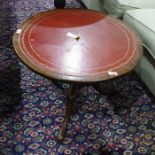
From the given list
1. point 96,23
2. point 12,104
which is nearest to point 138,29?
point 96,23

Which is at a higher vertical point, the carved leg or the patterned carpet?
the carved leg

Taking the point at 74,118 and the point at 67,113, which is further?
the point at 74,118

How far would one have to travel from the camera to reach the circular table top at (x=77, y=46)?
952mm

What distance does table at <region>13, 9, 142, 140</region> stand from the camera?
95 cm

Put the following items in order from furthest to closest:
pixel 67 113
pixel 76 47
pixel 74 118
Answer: pixel 74 118, pixel 67 113, pixel 76 47

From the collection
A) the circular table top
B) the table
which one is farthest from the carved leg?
the circular table top

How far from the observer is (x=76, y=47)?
1066 mm

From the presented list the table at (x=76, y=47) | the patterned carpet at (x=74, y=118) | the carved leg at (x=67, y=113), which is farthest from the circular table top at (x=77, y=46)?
the patterned carpet at (x=74, y=118)

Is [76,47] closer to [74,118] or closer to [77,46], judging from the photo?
[77,46]

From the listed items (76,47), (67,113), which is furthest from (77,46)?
(67,113)

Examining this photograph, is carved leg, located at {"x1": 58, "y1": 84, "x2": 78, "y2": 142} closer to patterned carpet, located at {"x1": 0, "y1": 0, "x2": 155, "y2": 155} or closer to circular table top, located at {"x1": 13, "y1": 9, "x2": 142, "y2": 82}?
patterned carpet, located at {"x1": 0, "y1": 0, "x2": 155, "y2": 155}

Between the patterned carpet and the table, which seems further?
the patterned carpet

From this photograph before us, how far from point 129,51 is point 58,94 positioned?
1.85 ft

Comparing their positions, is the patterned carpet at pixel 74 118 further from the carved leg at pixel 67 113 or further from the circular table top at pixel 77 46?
the circular table top at pixel 77 46
